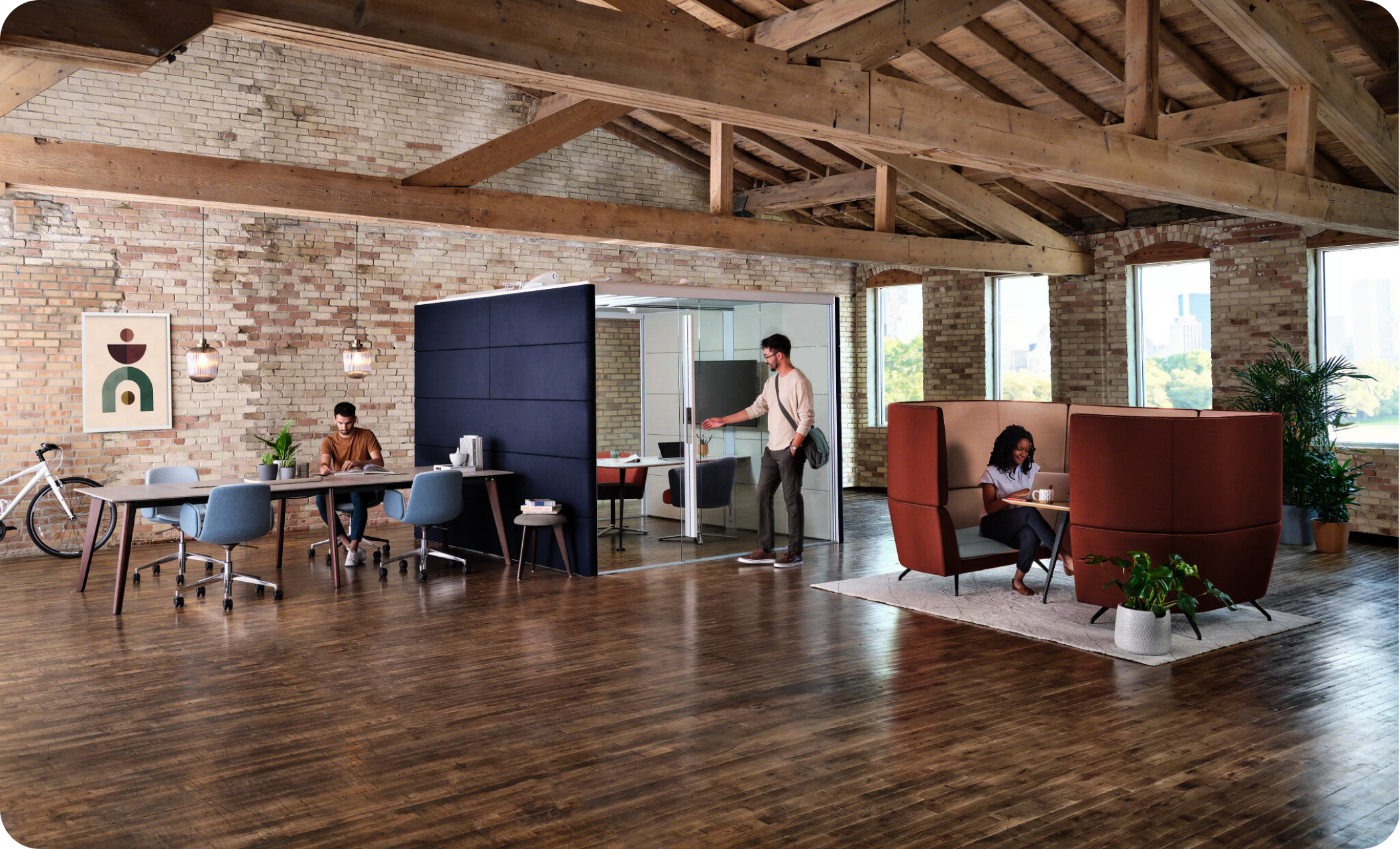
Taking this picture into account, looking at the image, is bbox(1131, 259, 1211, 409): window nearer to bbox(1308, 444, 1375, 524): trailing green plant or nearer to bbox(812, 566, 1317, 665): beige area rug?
bbox(1308, 444, 1375, 524): trailing green plant

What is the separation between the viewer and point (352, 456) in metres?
8.70

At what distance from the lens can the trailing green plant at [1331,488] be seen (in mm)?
9023

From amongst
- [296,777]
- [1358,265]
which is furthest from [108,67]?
[1358,265]

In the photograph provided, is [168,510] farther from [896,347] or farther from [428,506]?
[896,347]

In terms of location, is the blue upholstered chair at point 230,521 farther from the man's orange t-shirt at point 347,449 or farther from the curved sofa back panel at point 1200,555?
the curved sofa back panel at point 1200,555

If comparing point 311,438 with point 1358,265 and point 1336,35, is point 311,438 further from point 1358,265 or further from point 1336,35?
point 1358,265

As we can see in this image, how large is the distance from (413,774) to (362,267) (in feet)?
25.8

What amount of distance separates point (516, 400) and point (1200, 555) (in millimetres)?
5367

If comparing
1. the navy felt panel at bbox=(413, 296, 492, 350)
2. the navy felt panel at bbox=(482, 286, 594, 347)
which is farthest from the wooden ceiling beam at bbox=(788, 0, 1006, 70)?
the navy felt panel at bbox=(413, 296, 492, 350)

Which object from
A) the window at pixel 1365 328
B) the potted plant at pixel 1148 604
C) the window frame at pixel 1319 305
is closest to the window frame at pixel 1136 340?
the window frame at pixel 1319 305

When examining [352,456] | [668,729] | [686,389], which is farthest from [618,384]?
[668,729]

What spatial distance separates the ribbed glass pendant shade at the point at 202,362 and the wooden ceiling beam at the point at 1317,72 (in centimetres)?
707

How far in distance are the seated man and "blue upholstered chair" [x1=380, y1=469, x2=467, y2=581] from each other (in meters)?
0.48

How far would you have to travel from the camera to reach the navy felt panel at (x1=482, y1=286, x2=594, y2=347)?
26.2 feet
